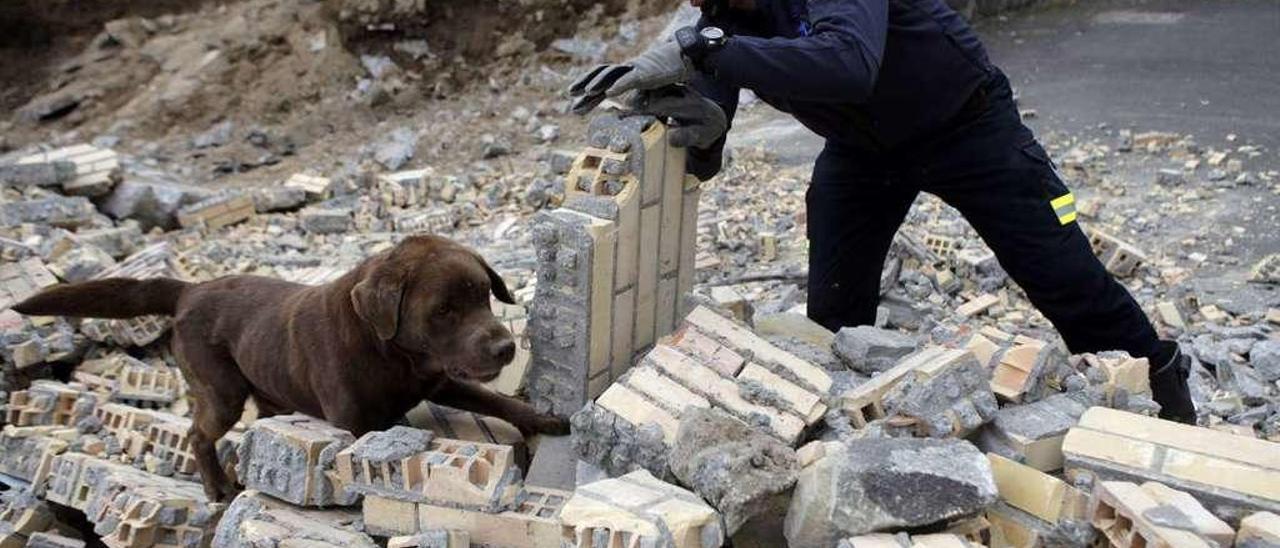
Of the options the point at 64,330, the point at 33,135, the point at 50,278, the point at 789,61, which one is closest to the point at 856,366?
the point at 789,61

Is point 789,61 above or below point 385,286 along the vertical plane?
above

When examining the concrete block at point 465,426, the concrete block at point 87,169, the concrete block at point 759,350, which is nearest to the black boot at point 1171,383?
the concrete block at point 759,350

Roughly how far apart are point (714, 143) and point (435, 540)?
179 centimetres

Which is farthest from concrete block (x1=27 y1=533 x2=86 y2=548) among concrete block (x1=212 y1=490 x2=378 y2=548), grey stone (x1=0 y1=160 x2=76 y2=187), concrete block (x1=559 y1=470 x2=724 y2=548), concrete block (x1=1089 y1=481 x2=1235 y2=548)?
grey stone (x1=0 y1=160 x2=76 y2=187)

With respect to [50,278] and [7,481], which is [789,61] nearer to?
[7,481]

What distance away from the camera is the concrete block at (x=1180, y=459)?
123 inches

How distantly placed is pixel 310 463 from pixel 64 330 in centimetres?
335

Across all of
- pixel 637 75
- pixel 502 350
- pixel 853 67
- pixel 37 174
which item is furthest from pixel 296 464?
pixel 37 174

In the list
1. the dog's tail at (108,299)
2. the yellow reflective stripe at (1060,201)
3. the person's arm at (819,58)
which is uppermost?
the person's arm at (819,58)

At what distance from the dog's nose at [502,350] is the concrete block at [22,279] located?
4133 millimetres

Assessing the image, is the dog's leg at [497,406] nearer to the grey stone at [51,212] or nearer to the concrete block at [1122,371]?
the concrete block at [1122,371]

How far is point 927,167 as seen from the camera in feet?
14.7

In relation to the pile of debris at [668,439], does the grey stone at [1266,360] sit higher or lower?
lower

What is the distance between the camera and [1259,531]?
289 cm
